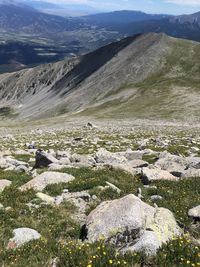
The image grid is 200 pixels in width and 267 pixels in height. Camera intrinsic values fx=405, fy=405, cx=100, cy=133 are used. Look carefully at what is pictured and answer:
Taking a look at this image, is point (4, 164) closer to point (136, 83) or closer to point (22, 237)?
point (22, 237)

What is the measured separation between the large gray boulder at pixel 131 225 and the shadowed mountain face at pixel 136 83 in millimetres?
72815

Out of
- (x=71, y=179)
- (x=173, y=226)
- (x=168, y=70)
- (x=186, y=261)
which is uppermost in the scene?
(x=186, y=261)

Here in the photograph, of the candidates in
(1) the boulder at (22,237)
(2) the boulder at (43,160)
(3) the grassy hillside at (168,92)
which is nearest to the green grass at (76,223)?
(1) the boulder at (22,237)

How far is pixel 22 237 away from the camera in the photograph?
12.5 metres

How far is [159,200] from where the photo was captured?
16.0m

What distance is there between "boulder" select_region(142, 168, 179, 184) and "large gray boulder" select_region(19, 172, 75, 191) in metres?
3.46

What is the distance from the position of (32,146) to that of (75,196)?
26161 mm

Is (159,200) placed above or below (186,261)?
below

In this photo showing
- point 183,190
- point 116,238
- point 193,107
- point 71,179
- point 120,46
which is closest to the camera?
point 116,238

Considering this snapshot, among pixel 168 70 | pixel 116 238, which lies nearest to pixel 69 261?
pixel 116 238

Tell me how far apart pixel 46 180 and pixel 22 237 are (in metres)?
6.04

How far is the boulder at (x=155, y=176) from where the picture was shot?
63.0 ft

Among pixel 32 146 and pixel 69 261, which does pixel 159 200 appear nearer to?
pixel 69 261

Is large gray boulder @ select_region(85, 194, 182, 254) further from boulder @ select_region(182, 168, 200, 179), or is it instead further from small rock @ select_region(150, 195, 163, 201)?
boulder @ select_region(182, 168, 200, 179)
